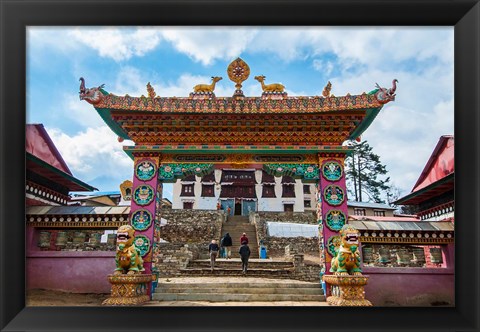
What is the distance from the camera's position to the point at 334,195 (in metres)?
8.92

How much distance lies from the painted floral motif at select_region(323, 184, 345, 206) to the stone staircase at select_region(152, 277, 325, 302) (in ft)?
6.92

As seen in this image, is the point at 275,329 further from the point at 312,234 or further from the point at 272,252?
the point at 312,234

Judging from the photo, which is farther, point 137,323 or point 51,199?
point 51,199

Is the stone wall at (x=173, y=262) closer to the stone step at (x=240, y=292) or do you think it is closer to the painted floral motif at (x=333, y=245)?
the stone step at (x=240, y=292)

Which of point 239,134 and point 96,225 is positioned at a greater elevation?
point 239,134

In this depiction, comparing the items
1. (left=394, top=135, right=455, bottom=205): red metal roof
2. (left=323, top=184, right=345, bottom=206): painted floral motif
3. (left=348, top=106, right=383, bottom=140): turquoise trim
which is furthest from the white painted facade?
(left=323, top=184, right=345, bottom=206): painted floral motif

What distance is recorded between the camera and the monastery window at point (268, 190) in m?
39.0

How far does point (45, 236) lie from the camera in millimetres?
9539

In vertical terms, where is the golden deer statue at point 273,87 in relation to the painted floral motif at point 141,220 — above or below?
above
